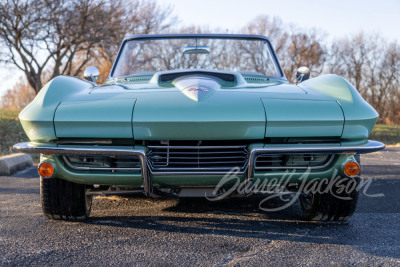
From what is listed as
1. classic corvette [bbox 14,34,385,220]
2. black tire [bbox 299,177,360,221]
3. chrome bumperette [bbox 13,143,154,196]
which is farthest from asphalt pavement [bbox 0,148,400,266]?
chrome bumperette [bbox 13,143,154,196]

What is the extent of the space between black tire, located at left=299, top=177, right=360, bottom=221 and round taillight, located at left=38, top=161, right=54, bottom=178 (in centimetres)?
168

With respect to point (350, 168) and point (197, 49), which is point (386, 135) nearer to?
point (197, 49)

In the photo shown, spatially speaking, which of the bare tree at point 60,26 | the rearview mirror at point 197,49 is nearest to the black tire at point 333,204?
the rearview mirror at point 197,49

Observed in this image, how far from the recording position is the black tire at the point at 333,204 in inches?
100

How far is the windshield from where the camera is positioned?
Result: 12.8ft

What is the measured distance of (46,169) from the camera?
233cm

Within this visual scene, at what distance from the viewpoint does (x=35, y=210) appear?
312 centimetres

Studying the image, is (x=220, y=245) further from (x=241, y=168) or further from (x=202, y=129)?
(x=202, y=129)

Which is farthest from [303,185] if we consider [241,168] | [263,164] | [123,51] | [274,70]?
[123,51]

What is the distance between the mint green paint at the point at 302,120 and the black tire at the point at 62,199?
1.29 m

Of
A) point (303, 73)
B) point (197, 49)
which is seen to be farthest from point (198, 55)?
point (303, 73)

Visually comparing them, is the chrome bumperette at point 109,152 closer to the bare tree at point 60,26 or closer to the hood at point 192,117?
the hood at point 192,117

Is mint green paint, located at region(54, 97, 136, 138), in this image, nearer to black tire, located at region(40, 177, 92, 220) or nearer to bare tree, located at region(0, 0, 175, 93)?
black tire, located at region(40, 177, 92, 220)

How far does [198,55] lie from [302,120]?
6.79ft
